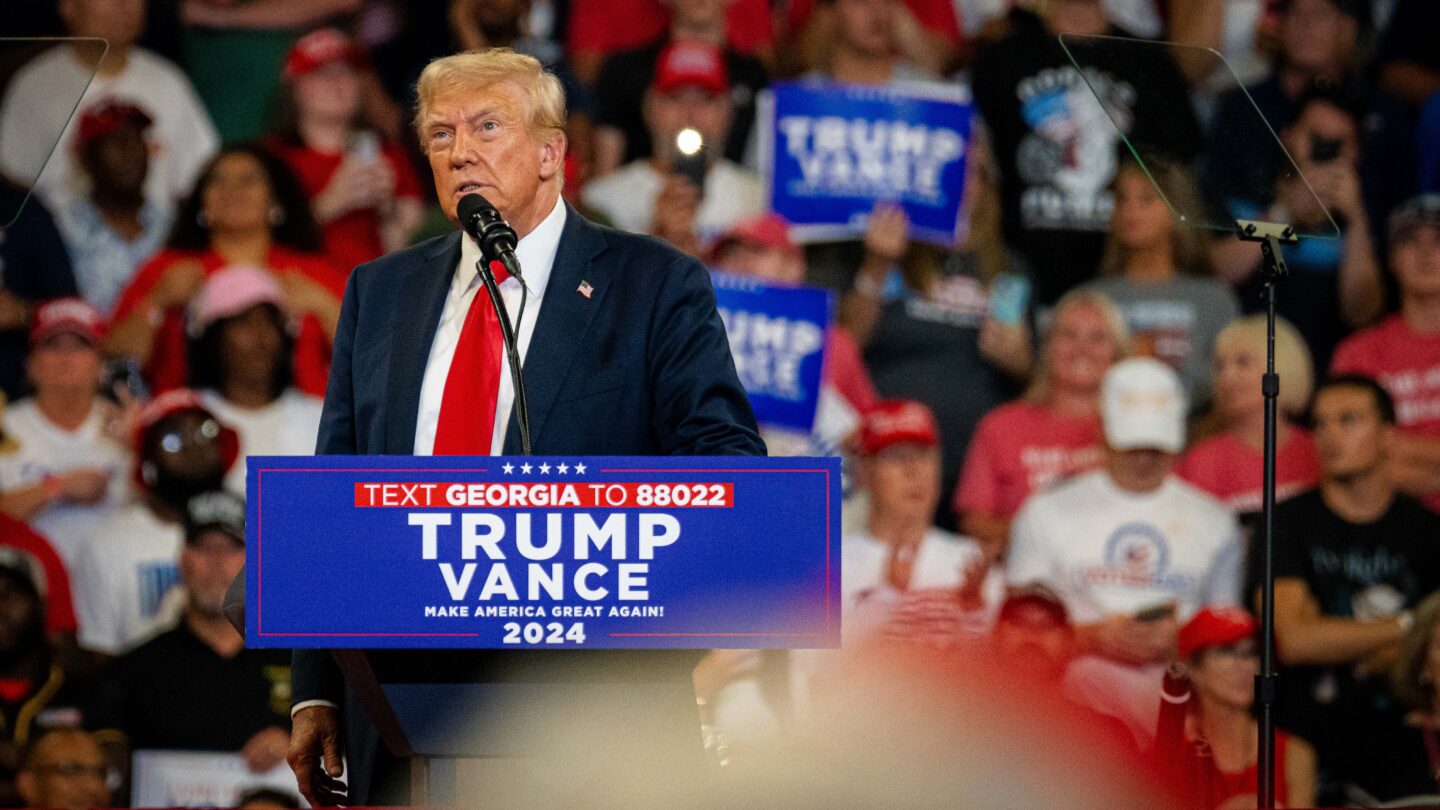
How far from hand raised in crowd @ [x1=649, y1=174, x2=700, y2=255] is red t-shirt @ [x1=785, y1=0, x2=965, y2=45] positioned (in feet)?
2.63

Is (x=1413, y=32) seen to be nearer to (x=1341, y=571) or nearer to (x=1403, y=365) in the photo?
(x=1403, y=365)

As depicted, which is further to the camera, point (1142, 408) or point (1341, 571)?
point (1142, 408)

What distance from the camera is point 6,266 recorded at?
6320 mm

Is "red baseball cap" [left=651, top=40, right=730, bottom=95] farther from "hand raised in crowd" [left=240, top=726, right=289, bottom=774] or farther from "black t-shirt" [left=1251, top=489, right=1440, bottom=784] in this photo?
"hand raised in crowd" [left=240, top=726, right=289, bottom=774]

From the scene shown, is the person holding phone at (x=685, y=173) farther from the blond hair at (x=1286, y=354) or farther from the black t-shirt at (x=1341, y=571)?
the black t-shirt at (x=1341, y=571)

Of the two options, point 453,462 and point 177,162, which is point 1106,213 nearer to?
point 177,162

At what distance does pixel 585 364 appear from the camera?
2.69 m

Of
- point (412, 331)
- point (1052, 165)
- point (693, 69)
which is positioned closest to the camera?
point (412, 331)

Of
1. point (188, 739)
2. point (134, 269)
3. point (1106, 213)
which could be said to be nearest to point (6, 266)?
point (134, 269)

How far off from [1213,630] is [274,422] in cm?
283

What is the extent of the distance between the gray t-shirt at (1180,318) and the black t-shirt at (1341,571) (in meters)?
0.59

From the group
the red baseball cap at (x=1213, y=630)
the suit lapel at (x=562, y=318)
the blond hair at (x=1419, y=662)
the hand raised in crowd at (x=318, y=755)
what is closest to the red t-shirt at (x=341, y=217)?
the red baseball cap at (x=1213, y=630)

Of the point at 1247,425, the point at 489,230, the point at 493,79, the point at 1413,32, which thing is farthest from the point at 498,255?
the point at 1413,32

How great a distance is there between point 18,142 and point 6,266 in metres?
3.01
